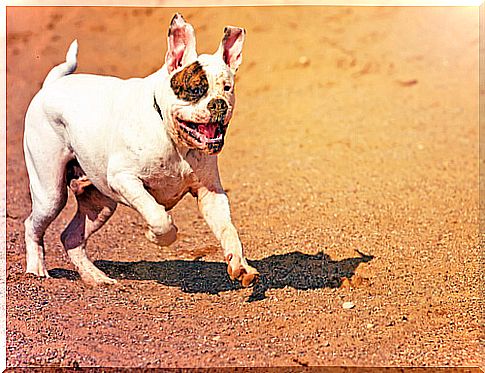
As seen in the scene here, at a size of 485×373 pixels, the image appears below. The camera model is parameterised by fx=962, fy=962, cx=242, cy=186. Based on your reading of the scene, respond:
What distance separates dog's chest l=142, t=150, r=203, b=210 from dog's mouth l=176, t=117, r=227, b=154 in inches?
10.5

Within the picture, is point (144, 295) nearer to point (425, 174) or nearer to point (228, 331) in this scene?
point (228, 331)

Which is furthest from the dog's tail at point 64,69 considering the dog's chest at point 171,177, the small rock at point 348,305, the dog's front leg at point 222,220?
the small rock at point 348,305

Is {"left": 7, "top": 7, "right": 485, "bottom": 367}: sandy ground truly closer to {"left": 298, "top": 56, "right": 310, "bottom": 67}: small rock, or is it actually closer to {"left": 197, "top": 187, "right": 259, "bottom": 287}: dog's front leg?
{"left": 298, "top": 56, "right": 310, "bottom": 67}: small rock

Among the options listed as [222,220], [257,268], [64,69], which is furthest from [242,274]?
[64,69]

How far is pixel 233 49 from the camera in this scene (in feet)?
17.9

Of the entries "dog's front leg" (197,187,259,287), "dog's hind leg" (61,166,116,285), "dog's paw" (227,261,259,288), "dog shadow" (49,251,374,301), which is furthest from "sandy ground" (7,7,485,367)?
"dog's front leg" (197,187,259,287)

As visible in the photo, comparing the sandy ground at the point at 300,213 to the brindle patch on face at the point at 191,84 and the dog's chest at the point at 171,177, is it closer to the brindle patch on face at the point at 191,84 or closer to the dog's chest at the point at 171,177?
the dog's chest at the point at 171,177

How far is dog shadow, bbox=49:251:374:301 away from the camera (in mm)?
6605

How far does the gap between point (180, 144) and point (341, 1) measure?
2.27 meters

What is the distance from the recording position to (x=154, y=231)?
18.0 feet

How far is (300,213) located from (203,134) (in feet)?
11.0

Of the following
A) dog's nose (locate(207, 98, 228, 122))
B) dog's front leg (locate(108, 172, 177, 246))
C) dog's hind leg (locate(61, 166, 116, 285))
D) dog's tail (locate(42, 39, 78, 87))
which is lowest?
dog's hind leg (locate(61, 166, 116, 285))

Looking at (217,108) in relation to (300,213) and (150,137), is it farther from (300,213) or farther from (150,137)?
(300,213)

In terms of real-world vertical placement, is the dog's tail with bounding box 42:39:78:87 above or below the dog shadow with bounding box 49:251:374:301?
above
